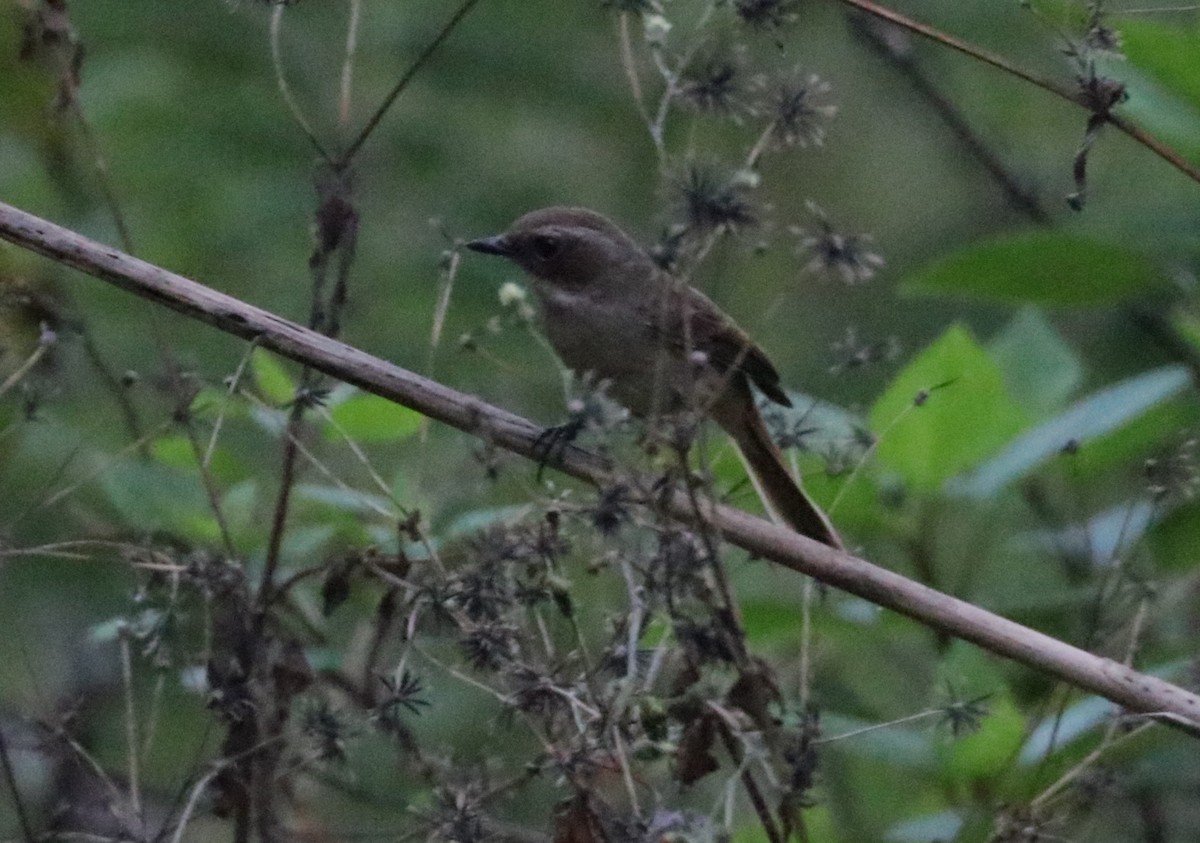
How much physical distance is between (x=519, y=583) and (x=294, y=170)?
2.59m

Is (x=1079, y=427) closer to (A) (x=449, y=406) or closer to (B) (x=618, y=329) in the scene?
(B) (x=618, y=329)

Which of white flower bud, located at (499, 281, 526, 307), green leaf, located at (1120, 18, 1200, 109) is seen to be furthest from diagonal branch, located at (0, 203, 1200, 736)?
green leaf, located at (1120, 18, 1200, 109)

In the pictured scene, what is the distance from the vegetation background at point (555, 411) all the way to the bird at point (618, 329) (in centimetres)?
11

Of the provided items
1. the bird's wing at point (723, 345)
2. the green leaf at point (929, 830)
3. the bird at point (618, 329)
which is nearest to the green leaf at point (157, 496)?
the bird at point (618, 329)

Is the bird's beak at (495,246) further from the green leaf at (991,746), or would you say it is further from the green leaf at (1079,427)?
the green leaf at (991,746)

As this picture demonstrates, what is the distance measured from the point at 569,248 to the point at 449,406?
123 cm

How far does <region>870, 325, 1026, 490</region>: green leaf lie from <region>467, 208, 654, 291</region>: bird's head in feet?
1.94

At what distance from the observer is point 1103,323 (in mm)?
5086

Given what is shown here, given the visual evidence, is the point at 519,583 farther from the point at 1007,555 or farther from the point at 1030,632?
the point at 1007,555

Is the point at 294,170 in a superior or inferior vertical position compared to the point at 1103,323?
inferior

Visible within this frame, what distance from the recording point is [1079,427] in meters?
3.26

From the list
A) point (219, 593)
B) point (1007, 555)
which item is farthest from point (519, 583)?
point (1007, 555)

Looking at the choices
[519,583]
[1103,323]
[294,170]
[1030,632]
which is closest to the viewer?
[519,583]

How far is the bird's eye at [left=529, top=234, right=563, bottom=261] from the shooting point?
3.57 meters
